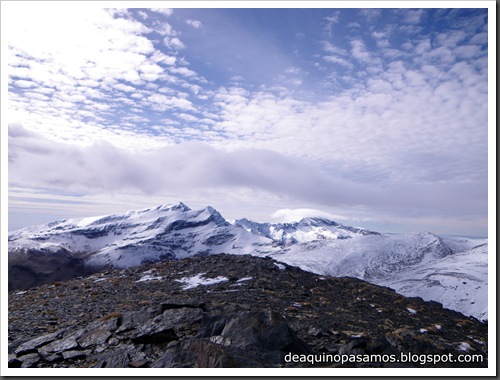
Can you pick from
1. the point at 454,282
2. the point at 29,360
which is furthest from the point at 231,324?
the point at 454,282

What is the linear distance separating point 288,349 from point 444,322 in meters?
11.4

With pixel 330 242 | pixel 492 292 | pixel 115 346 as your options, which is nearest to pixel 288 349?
pixel 115 346

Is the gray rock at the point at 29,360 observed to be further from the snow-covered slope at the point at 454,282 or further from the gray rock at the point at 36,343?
the snow-covered slope at the point at 454,282

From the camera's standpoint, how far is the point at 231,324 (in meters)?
10.3

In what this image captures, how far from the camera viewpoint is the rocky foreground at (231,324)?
945 cm

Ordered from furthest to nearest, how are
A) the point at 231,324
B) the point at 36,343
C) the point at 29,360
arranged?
the point at 36,343
the point at 29,360
the point at 231,324

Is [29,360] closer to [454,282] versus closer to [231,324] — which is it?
[231,324]

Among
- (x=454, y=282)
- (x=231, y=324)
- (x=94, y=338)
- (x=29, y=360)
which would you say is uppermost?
(x=231, y=324)

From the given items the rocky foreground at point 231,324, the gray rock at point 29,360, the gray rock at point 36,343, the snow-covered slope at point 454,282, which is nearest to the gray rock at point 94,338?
the rocky foreground at point 231,324

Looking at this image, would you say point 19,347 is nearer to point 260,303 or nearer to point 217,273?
point 260,303

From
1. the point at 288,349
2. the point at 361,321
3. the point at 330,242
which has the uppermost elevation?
the point at 288,349

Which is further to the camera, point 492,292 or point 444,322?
point 444,322

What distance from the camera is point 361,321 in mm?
13883

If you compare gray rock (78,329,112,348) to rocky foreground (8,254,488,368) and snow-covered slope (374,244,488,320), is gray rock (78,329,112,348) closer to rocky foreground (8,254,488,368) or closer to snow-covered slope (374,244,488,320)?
rocky foreground (8,254,488,368)
